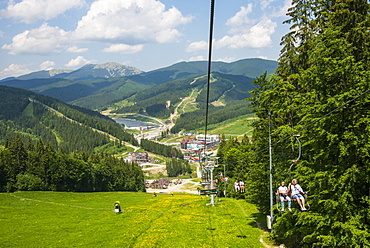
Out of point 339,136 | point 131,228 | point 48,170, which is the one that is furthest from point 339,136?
point 48,170

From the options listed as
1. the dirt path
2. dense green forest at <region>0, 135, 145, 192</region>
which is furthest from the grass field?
the dirt path

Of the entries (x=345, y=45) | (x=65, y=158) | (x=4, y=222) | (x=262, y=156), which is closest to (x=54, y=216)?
(x=4, y=222)

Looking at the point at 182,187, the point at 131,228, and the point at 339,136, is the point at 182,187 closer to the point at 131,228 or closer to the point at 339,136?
the point at 131,228

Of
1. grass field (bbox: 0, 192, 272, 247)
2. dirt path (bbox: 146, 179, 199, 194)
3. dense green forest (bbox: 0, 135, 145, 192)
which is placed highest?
dense green forest (bbox: 0, 135, 145, 192)

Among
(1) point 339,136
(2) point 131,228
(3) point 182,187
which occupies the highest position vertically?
(1) point 339,136

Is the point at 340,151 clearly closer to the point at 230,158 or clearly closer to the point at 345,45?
the point at 345,45

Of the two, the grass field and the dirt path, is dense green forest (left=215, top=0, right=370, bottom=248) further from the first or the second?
the dirt path

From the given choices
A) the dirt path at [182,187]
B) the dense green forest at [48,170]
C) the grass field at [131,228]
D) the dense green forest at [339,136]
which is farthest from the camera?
the dirt path at [182,187]

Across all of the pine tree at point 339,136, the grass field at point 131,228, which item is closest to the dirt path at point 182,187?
the grass field at point 131,228

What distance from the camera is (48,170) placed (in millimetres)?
92438

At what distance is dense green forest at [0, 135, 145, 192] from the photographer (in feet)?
282

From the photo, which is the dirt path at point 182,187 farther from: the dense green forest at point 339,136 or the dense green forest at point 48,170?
the dense green forest at point 339,136

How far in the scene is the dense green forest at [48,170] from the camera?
8588 centimetres

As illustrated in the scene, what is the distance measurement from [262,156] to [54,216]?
112 ft
